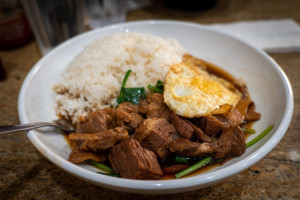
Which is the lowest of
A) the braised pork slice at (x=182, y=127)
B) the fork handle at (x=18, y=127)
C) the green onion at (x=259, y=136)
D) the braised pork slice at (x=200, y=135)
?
the green onion at (x=259, y=136)

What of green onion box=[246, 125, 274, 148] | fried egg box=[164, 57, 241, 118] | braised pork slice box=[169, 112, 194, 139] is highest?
fried egg box=[164, 57, 241, 118]

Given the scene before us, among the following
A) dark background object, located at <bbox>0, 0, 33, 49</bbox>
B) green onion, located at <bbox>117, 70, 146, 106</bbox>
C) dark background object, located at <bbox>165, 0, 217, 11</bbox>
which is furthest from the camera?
dark background object, located at <bbox>165, 0, 217, 11</bbox>

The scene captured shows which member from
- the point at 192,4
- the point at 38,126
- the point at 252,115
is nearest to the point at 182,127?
the point at 252,115

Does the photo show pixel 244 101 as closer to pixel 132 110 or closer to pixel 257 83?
pixel 257 83

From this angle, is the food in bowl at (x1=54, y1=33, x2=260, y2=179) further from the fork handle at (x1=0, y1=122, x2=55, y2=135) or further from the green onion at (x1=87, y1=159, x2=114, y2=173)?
the fork handle at (x1=0, y1=122, x2=55, y2=135)

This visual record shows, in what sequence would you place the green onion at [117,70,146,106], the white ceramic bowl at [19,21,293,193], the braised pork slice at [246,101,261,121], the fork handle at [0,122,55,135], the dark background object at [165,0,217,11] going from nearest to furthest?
1. the white ceramic bowl at [19,21,293,193]
2. the fork handle at [0,122,55,135]
3. the braised pork slice at [246,101,261,121]
4. the green onion at [117,70,146,106]
5. the dark background object at [165,0,217,11]

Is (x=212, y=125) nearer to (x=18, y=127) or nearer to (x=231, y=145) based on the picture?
(x=231, y=145)

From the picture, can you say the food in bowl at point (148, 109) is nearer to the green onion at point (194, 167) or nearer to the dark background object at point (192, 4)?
the green onion at point (194, 167)

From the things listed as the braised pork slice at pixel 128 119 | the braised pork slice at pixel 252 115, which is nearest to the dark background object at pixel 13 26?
the braised pork slice at pixel 128 119

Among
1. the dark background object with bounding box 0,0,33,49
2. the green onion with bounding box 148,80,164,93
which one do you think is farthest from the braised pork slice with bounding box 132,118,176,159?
the dark background object with bounding box 0,0,33,49
